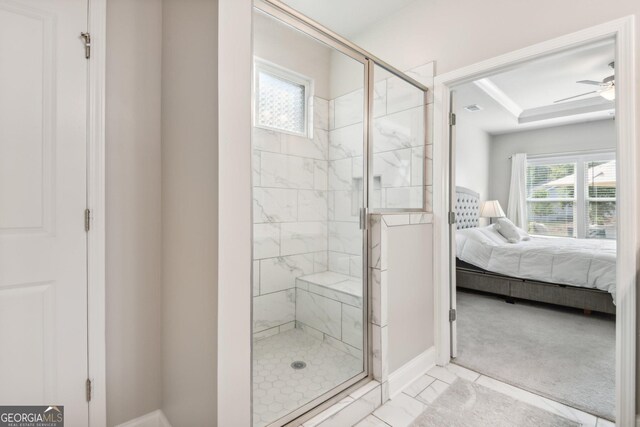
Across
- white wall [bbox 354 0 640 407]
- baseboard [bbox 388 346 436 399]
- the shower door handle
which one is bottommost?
baseboard [bbox 388 346 436 399]

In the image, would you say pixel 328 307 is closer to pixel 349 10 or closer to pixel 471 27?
pixel 471 27

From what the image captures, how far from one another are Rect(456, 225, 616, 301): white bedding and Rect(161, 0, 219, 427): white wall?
3856 mm

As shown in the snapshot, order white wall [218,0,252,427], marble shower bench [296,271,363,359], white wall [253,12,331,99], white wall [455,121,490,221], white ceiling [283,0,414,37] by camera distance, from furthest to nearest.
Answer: white wall [455,121,490,221] < white ceiling [283,0,414,37] < marble shower bench [296,271,363,359] < white wall [253,12,331,99] < white wall [218,0,252,427]

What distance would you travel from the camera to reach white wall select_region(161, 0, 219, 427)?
3.78ft

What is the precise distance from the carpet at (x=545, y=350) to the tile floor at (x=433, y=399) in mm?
73

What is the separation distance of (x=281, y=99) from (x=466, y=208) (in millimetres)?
4540

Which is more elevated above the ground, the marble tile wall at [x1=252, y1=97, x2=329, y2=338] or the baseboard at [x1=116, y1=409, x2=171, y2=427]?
the marble tile wall at [x1=252, y1=97, x2=329, y2=338]

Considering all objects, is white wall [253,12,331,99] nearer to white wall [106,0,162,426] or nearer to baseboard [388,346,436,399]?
white wall [106,0,162,426]

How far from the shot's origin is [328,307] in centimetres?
207
